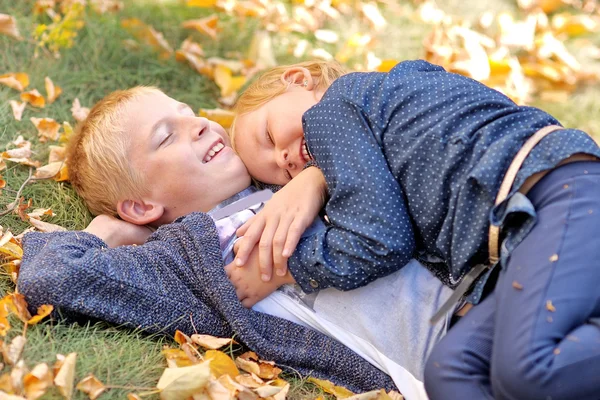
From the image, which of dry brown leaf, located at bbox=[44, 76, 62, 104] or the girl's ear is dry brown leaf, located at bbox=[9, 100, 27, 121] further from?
the girl's ear

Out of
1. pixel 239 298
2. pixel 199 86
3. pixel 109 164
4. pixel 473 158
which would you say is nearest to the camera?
pixel 473 158

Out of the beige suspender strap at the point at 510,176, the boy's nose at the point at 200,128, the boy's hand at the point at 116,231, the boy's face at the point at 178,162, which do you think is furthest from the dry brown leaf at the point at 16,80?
the beige suspender strap at the point at 510,176

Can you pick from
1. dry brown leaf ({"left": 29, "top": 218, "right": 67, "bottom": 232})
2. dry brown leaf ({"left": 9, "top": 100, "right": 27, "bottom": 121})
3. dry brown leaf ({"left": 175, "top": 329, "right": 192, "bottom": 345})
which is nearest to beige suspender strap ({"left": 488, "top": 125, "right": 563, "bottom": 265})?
dry brown leaf ({"left": 175, "top": 329, "right": 192, "bottom": 345})

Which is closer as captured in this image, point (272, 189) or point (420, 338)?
point (420, 338)

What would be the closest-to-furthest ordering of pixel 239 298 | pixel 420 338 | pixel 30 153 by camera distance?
pixel 420 338 < pixel 239 298 < pixel 30 153

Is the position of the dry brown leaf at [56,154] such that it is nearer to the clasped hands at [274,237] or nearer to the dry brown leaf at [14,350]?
the clasped hands at [274,237]

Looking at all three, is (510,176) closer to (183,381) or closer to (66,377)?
(183,381)

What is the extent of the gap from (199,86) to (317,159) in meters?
1.59

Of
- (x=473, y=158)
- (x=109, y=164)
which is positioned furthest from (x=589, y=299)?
(x=109, y=164)

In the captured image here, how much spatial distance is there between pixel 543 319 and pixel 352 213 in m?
0.61

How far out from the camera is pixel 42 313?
1978mm

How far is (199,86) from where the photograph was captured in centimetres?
356

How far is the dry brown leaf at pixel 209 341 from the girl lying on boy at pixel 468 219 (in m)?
0.18

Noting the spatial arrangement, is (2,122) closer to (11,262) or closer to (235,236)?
(11,262)
